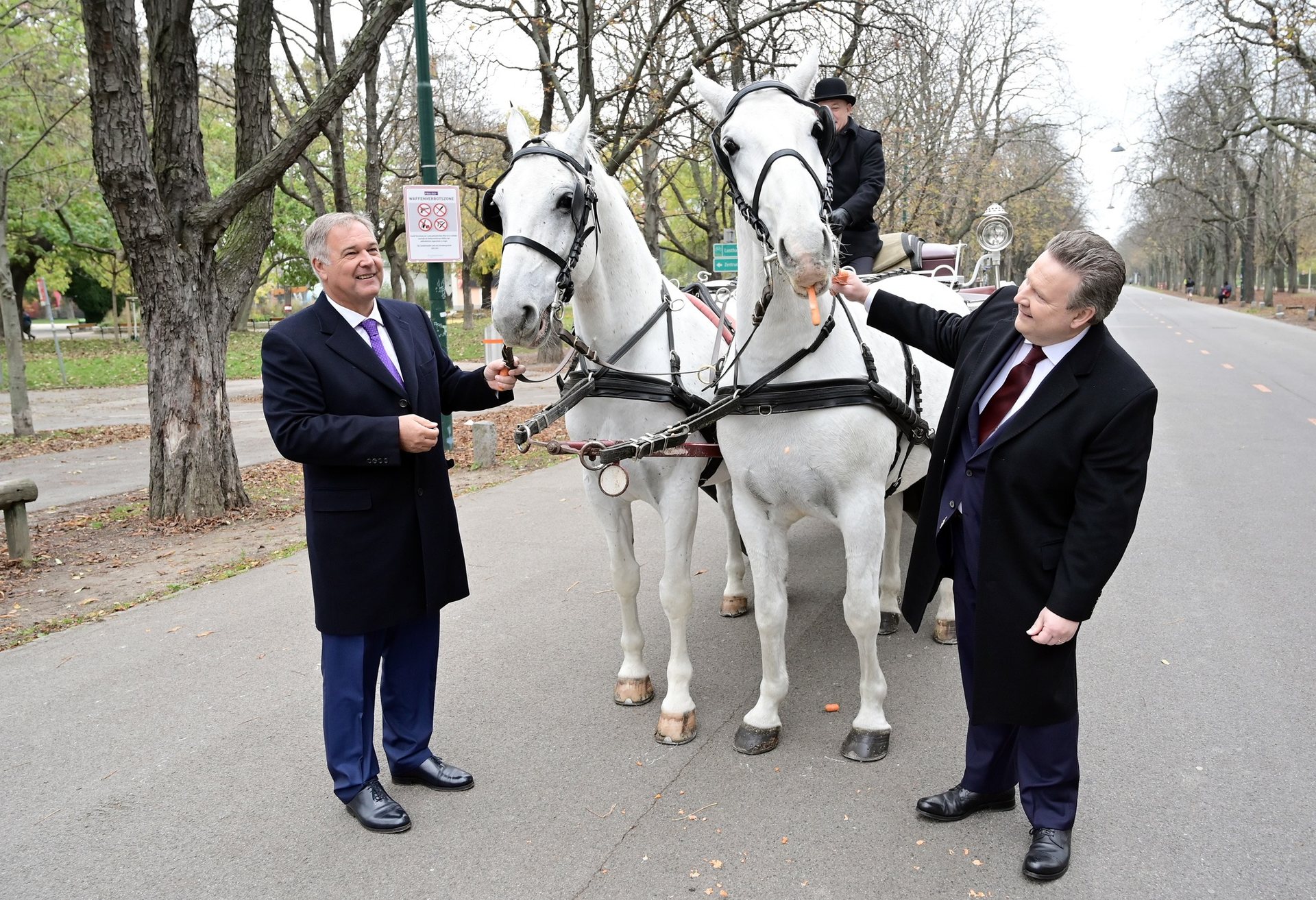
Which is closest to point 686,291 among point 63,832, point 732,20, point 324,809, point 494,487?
point 324,809

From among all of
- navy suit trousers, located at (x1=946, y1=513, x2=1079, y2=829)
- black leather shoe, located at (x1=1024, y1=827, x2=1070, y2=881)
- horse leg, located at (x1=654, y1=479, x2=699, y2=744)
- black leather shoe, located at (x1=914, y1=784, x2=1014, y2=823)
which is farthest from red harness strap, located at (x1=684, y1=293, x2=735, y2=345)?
black leather shoe, located at (x1=1024, y1=827, x2=1070, y2=881)

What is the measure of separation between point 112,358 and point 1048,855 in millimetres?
29661

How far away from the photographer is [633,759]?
3.54 m

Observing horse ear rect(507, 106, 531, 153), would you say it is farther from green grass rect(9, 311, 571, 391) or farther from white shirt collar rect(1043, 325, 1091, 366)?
green grass rect(9, 311, 571, 391)

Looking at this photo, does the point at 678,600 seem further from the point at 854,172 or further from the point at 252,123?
the point at 252,123

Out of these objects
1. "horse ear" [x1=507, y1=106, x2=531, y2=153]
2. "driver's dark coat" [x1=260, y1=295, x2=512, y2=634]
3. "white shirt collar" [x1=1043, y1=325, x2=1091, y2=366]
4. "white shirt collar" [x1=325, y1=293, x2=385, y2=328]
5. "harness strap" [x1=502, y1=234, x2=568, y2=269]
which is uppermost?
"horse ear" [x1=507, y1=106, x2=531, y2=153]

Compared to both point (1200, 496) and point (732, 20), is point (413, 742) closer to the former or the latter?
point (1200, 496)

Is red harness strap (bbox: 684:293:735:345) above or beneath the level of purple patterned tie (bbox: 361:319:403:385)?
above

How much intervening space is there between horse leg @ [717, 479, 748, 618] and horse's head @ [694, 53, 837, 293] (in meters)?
2.48

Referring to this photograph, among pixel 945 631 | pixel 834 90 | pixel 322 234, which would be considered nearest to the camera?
pixel 322 234

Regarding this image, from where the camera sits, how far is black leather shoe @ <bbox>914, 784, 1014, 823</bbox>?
3.02 m

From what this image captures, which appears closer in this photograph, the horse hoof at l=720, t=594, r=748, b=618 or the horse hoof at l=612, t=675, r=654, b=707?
the horse hoof at l=612, t=675, r=654, b=707

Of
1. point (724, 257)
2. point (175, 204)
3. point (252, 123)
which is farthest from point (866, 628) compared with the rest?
point (724, 257)

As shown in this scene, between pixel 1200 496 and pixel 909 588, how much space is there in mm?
5964
